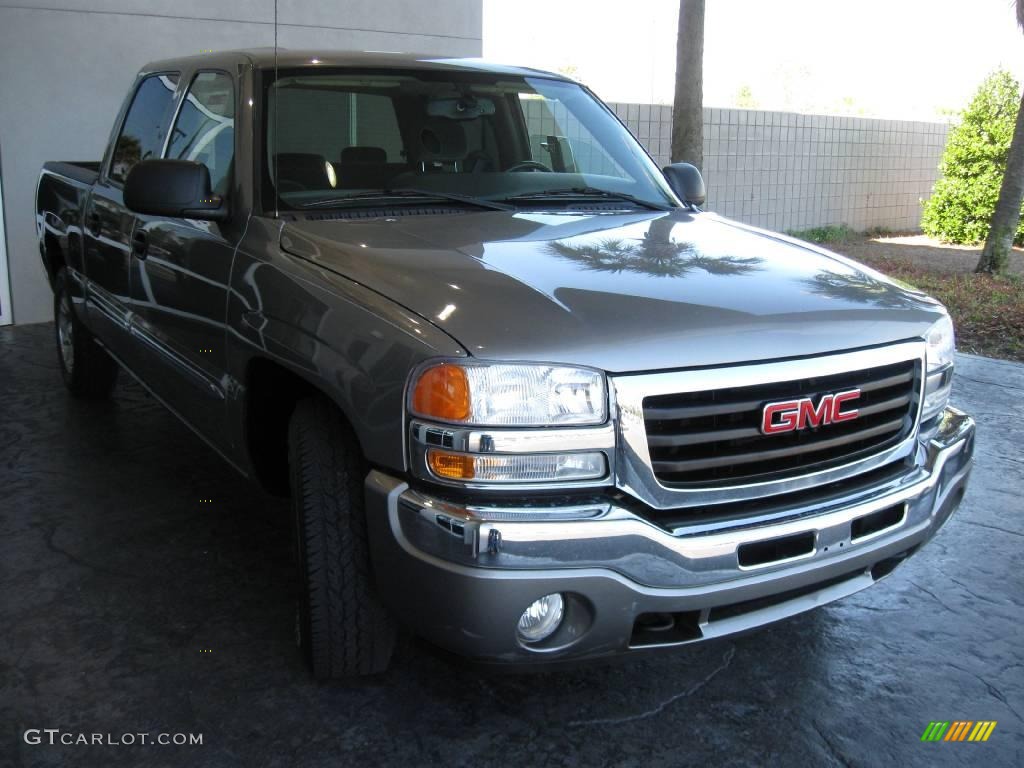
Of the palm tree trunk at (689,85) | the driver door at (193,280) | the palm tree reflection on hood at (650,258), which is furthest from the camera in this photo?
the palm tree trunk at (689,85)

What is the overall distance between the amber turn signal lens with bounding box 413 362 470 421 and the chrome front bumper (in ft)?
0.61

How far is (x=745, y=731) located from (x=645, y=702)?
0.28m

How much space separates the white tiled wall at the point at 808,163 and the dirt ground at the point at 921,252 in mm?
705

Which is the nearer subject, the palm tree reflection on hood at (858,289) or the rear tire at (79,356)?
the palm tree reflection on hood at (858,289)

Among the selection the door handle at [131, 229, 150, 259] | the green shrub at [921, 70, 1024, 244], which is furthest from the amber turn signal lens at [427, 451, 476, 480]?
the green shrub at [921, 70, 1024, 244]

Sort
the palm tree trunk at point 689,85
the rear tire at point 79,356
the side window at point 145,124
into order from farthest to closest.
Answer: the palm tree trunk at point 689,85 < the rear tire at point 79,356 < the side window at point 145,124

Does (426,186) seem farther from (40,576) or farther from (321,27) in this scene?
(321,27)

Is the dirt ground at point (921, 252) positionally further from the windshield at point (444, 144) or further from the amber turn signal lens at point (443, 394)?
the amber turn signal lens at point (443, 394)

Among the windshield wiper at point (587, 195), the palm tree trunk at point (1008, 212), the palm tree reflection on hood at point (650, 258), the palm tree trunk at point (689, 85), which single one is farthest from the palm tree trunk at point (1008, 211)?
the palm tree reflection on hood at point (650, 258)

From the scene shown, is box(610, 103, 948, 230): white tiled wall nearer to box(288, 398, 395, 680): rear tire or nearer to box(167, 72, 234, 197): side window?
box(167, 72, 234, 197): side window

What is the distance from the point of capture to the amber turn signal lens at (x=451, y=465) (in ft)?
6.93

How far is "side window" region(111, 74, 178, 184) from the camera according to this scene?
13.4 ft

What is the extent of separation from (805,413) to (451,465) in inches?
33.9
